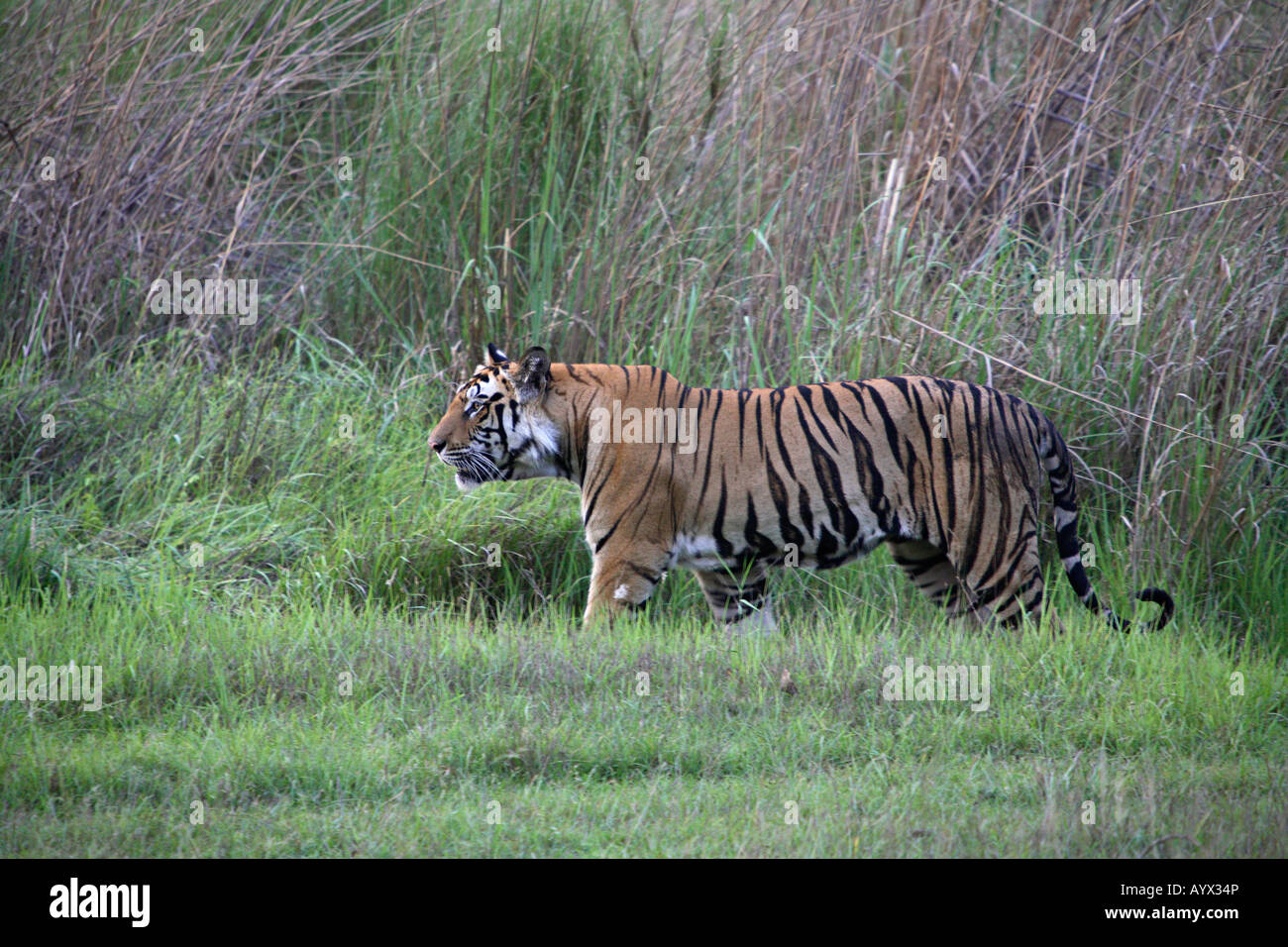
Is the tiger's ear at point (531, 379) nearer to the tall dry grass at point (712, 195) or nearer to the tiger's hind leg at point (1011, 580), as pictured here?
the tall dry grass at point (712, 195)

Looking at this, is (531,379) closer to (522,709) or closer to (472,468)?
(472,468)

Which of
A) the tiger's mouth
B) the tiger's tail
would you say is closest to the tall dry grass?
the tiger's tail

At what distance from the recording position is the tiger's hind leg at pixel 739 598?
19.3ft

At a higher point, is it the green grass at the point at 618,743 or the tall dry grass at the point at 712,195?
the tall dry grass at the point at 712,195

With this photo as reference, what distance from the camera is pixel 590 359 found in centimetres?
734

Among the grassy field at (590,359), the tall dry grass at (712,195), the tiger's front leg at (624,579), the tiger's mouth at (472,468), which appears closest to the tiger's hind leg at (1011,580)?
the grassy field at (590,359)

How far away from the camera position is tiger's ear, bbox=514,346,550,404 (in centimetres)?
584

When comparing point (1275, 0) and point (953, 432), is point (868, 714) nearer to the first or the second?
point (953, 432)

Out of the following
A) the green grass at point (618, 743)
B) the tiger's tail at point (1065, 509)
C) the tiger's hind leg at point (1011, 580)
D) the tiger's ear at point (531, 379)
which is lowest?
the green grass at point (618, 743)

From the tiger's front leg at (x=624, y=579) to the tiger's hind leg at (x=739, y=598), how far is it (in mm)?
367

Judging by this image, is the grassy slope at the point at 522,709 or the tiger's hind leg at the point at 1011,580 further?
the tiger's hind leg at the point at 1011,580

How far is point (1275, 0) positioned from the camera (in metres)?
7.18

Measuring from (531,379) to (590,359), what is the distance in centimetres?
146

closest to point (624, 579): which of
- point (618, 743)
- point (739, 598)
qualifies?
point (739, 598)
